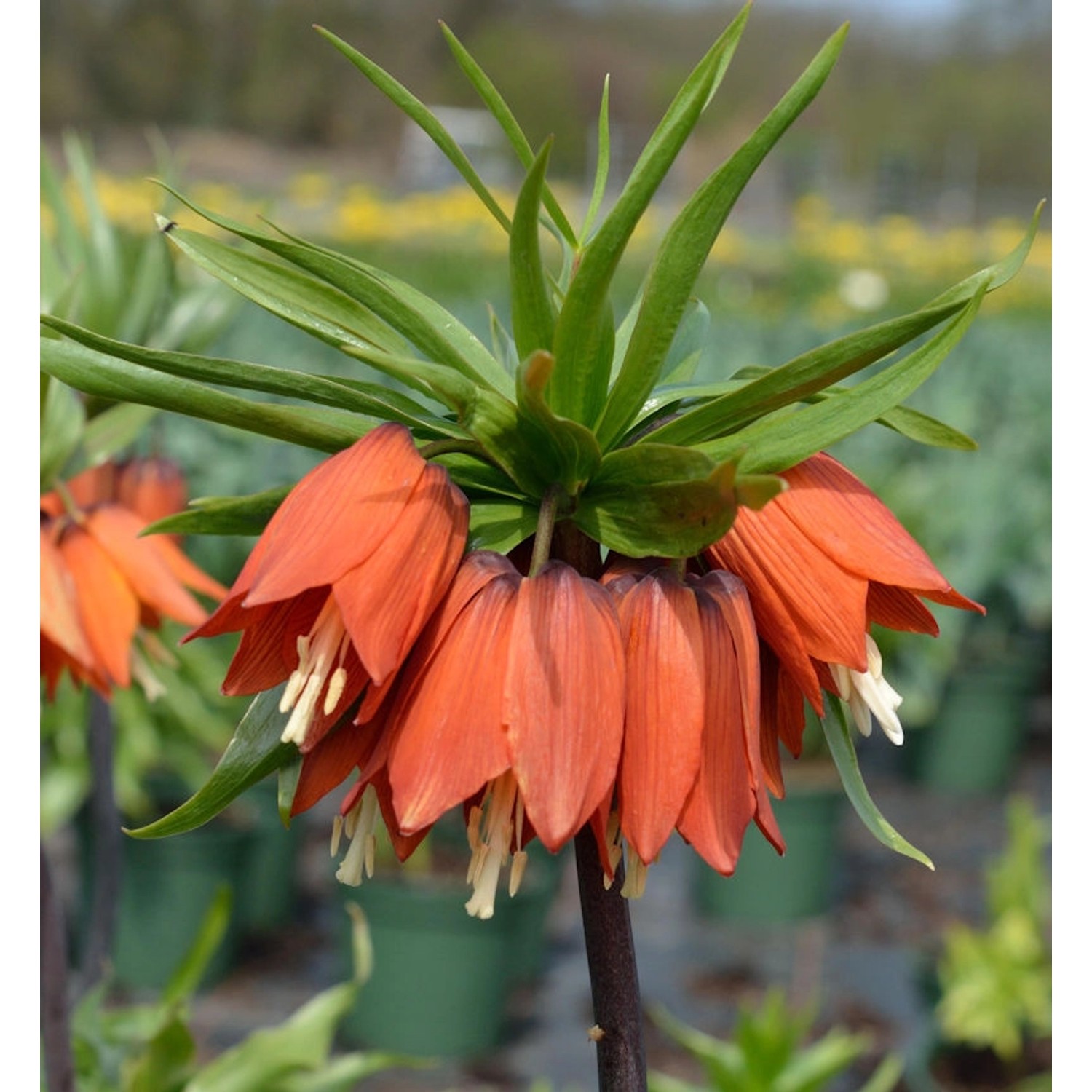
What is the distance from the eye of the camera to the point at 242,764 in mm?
497

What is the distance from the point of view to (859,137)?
25719 millimetres

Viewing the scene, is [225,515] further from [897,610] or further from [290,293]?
[897,610]

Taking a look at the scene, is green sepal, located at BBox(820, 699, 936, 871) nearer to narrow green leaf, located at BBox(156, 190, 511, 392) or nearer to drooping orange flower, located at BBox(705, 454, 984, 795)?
drooping orange flower, located at BBox(705, 454, 984, 795)

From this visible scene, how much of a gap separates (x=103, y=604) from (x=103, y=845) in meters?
0.46

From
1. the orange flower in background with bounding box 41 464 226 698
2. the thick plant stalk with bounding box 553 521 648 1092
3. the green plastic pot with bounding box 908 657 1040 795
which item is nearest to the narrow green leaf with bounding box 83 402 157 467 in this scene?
the orange flower in background with bounding box 41 464 226 698

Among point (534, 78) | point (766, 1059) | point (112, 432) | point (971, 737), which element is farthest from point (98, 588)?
point (534, 78)

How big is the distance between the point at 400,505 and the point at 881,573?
17 cm

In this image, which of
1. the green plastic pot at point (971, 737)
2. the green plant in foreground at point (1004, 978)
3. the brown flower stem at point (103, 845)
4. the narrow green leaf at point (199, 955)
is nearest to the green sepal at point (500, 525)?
the narrow green leaf at point (199, 955)

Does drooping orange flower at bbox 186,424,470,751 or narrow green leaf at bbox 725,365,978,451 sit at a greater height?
narrow green leaf at bbox 725,365,978,451

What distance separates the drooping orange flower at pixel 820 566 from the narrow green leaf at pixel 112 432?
578 mm

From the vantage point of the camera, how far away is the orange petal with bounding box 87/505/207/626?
94cm

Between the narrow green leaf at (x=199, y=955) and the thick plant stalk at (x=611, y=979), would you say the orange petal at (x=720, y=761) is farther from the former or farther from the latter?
the narrow green leaf at (x=199, y=955)

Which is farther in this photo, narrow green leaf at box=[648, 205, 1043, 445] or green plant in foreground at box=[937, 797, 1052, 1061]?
green plant in foreground at box=[937, 797, 1052, 1061]

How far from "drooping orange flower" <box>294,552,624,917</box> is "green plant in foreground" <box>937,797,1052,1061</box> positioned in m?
1.69
